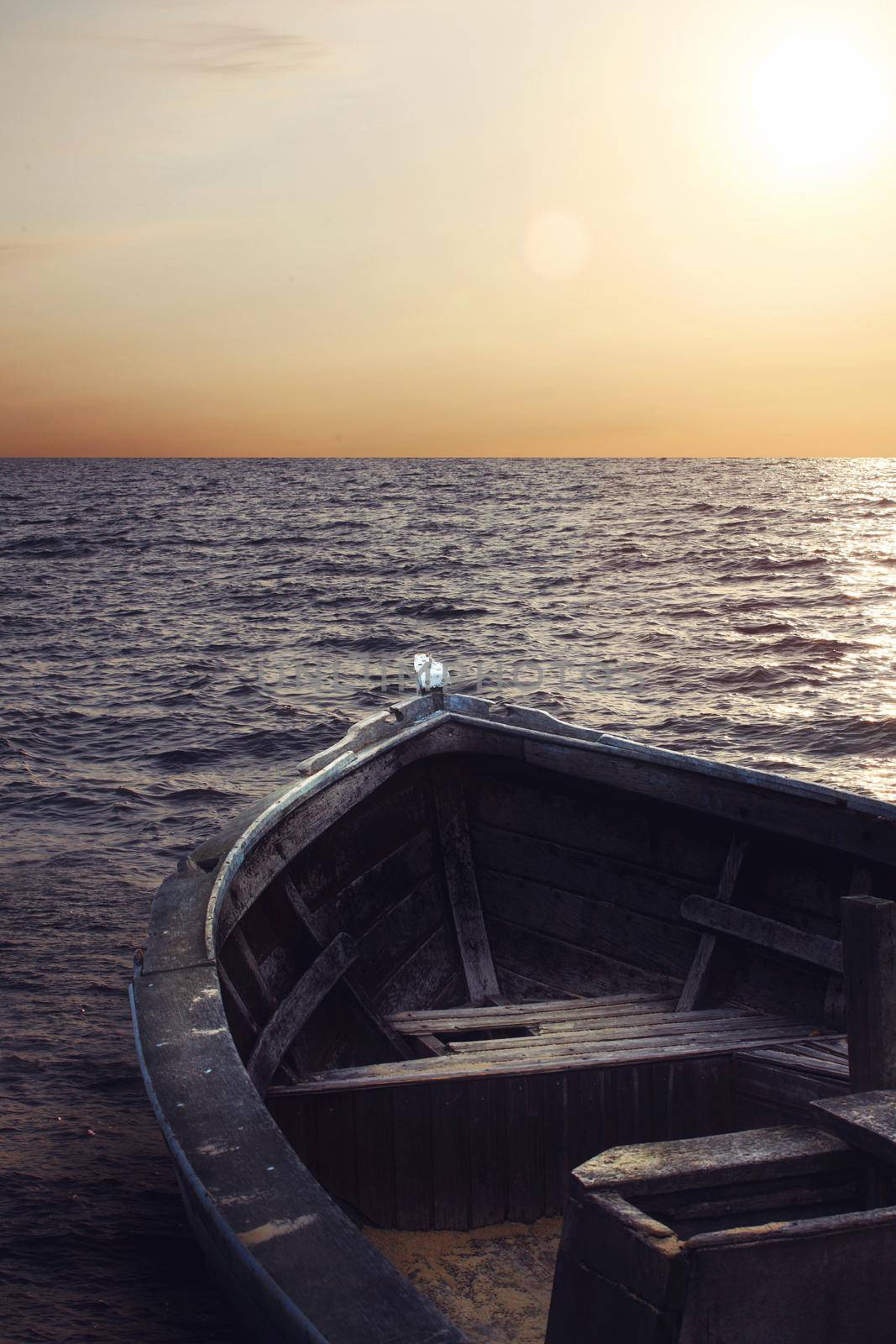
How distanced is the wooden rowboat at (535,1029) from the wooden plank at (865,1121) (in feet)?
0.04

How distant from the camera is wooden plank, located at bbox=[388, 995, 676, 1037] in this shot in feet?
17.2

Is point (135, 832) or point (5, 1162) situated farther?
point (135, 832)

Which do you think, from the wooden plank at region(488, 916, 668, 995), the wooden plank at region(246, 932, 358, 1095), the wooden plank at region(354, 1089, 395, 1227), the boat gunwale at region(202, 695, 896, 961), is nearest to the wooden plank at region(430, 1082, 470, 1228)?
the wooden plank at region(354, 1089, 395, 1227)

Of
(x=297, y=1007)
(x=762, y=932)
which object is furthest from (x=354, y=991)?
(x=762, y=932)

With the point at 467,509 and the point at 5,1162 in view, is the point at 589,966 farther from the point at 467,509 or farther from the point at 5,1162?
the point at 467,509

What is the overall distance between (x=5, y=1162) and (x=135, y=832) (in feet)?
16.6

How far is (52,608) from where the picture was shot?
2695cm

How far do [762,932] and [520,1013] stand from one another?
4.21ft

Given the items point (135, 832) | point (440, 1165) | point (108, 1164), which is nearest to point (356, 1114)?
point (440, 1165)

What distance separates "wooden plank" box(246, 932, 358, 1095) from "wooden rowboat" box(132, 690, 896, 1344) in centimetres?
2

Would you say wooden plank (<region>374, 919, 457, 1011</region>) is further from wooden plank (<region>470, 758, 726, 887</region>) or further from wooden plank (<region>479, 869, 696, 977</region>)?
wooden plank (<region>470, 758, 726, 887</region>)

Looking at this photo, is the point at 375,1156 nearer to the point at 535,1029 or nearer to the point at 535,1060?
the point at 535,1060

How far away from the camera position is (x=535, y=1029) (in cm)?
515

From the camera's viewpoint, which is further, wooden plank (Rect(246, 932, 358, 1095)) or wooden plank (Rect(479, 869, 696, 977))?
wooden plank (Rect(479, 869, 696, 977))
